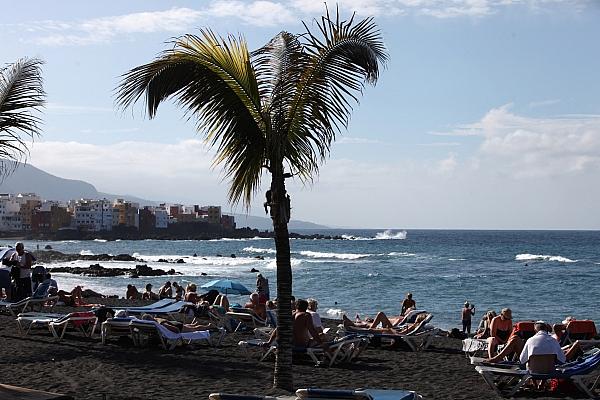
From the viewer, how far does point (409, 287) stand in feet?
148

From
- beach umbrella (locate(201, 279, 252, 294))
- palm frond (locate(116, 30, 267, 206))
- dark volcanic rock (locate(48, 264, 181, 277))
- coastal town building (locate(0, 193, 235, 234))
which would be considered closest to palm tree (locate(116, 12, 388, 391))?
palm frond (locate(116, 30, 267, 206))

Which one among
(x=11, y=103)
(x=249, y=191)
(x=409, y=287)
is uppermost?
(x=11, y=103)

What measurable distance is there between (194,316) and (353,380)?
27.9 feet

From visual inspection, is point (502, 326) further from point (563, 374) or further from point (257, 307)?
point (257, 307)

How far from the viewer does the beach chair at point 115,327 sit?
43.9 ft

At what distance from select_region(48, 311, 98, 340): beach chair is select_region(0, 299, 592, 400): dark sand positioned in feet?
0.52

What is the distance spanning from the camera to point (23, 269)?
58.5 feet

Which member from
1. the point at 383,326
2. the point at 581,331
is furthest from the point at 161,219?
the point at 581,331

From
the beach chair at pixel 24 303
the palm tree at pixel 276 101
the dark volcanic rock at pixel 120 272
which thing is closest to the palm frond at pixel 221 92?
the palm tree at pixel 276 101

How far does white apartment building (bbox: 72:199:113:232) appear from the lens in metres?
161

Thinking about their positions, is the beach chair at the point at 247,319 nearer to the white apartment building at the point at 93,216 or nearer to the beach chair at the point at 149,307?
the beach chair at the point at 149,307

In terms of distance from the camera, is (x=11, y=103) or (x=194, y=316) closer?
(x=11, y=103)

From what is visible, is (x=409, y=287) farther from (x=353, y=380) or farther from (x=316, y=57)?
(x=316, y=57)

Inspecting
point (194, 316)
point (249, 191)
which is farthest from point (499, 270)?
point (249, 191)
